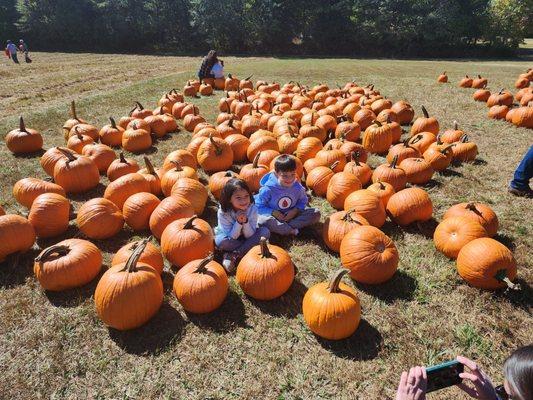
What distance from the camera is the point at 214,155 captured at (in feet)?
22.9

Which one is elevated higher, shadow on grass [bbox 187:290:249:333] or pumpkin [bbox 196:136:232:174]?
pumpkin [bbox 196:136:232:174]

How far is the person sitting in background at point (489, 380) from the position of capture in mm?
1784

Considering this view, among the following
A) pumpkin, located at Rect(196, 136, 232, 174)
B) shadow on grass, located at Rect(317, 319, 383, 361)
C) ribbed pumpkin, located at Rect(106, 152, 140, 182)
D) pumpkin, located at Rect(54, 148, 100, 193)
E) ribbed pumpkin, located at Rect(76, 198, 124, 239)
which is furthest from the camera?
pumpkin, located at Rect(196, 136, 232, 174)

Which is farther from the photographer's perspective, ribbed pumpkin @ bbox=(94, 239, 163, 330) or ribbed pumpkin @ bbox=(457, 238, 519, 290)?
ribbed pumpkin @ bbox=(457, 238, 519, 290)

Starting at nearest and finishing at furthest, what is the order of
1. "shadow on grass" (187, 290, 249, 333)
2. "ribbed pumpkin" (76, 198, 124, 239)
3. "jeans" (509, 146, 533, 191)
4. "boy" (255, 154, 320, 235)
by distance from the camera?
"shadow on grass" (187, 290, 249, 333) < "ribbed pumpkin" (76, 198, 124, 239) < "boy" (255, 154, 320, 235) < "jeans" (509, 146, 533, 191)

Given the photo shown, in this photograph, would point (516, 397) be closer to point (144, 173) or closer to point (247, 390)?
point (247, 390)

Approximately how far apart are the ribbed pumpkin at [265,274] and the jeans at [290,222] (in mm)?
1008

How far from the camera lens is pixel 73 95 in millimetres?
14414

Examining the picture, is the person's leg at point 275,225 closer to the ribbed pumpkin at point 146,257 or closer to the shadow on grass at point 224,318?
the shadow on grass at point 224,318

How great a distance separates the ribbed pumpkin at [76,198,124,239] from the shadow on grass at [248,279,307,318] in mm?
2283

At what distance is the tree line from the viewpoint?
118 feet

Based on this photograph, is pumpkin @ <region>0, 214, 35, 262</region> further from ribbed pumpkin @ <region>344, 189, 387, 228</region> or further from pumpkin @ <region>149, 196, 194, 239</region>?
ribbed pumpkin @ <region>344, 189, 387, 228</region>

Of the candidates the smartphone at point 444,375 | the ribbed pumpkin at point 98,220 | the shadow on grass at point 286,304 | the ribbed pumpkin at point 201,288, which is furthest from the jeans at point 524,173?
the ribbed pumpkin at point 98,220

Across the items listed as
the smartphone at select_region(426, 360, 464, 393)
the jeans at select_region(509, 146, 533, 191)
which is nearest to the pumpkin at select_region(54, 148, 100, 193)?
the smartphone at select_region(426, 360, 464, 393)
